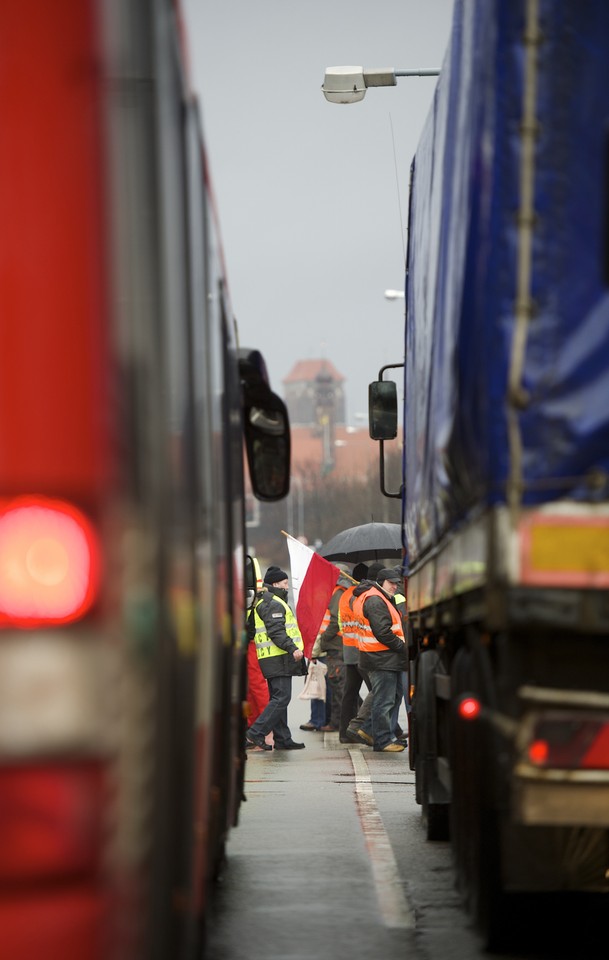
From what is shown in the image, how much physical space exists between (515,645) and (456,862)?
2696 mm

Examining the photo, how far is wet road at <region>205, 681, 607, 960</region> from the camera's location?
7.52 metres

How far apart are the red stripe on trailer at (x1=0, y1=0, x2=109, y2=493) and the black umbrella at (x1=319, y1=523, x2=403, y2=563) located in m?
21.1

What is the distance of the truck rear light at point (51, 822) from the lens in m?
2.83

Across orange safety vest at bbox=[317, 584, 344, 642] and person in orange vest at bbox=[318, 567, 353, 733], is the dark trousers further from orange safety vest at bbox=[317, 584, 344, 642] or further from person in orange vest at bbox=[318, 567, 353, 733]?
orange safety vest at bbox=[317, 584, 344, 642]

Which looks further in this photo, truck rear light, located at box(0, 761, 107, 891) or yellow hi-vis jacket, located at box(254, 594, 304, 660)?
yellow hi-vis jacket, located at box(254, 594, 304, 660)

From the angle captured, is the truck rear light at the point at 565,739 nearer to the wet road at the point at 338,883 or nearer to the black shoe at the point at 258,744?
the wet road at the point at 338,883

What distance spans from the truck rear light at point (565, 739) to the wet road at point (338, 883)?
7.03ft

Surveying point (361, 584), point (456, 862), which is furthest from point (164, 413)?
point (361, 584)

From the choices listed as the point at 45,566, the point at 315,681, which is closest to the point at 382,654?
the point at 315,681

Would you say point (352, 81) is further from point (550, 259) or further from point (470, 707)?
point (550, 259)

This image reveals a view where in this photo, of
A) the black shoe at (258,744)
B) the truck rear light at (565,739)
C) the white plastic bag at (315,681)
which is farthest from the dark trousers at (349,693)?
the truck rear light at (565,739)

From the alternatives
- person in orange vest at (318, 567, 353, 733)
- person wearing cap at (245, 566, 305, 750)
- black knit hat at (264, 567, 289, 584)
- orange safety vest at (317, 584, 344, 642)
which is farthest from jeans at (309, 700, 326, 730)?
person wearing cap at (245, 566, 305, 750)

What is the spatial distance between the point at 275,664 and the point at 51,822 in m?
16.9

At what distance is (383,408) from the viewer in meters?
13.1
